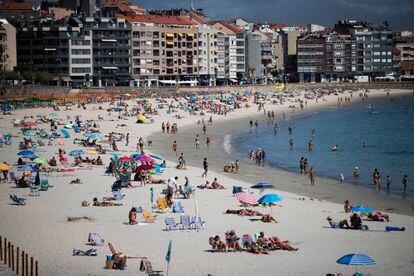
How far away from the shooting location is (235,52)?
129m

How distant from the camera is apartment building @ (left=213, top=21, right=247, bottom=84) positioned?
419 feet

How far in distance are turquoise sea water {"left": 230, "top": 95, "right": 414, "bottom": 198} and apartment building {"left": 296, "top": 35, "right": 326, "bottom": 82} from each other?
2176 inches

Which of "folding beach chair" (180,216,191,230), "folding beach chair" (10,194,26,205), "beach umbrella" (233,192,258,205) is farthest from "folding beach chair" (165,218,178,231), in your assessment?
"folding beach chair" (10,194,26,205)

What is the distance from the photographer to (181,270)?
17.7 meters

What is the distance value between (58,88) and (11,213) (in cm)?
6482

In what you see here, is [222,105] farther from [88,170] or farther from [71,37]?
[88,170]

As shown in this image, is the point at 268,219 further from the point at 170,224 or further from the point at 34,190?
the point at 34,190

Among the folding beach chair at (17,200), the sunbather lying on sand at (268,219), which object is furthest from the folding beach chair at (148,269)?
the folding beach chair at (17,200)

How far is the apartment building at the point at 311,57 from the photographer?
14525 centimetres

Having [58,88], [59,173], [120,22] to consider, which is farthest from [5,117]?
[120,22]

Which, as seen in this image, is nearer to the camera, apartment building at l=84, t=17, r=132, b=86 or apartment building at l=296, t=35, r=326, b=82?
apartment building at l=84, t=17, r=132, b=86

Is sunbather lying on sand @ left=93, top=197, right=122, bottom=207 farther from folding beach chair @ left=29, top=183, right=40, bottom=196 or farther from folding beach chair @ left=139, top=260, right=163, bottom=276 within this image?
folding beach chair @ left=139, top=260, right=163, bottom=276

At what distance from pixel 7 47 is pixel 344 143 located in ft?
183

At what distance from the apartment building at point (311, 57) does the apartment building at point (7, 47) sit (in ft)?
212
